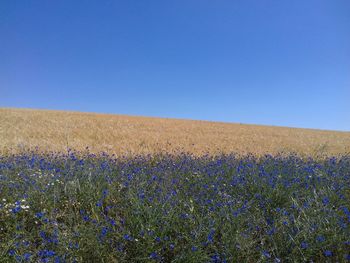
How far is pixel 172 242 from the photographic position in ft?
8.57

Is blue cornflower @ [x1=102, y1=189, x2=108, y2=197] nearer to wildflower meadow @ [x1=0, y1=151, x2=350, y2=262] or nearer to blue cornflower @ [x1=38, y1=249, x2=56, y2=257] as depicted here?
wildflower meadow @ [x1=0, y1=151, x2=350, y2=262]

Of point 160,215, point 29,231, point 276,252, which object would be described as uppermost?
point 160,215

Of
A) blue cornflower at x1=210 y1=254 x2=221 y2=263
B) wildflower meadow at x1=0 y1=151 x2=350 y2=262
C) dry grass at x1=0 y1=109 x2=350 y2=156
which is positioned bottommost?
blue cornflower at x1=210 y1=254 x2=221 y2=263

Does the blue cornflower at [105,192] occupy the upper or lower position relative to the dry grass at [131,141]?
lower

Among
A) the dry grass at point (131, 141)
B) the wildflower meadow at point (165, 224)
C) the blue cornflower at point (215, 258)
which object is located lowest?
the blue cornflower at point (215, 258)

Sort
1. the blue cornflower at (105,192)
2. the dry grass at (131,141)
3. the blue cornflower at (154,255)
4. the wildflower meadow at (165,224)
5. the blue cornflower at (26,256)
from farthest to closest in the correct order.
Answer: the dry grass at (131,141), the blue cornflower at (105,192), the wildflower meadow at (165,224), the blue cornflower at (154,255), the blue cornflower at (26,256)

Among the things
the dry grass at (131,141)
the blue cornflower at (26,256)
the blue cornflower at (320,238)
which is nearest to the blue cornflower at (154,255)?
the blue cornflower at (26,256)

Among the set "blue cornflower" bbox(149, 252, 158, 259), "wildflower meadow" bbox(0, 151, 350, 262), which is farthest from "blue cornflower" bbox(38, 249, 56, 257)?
"blue cornflower" bbox(149, 252, 158, 259)

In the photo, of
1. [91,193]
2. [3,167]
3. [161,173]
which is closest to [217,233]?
[91,193]

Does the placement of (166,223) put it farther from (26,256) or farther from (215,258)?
(26,256)

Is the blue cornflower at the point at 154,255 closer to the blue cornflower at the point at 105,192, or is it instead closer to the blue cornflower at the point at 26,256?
the blue cornflower at the point at 26,256

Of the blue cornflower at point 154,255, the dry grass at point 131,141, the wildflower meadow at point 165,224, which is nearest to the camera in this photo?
the blue cornflower at point 154,255

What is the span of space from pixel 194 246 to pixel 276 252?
90cm

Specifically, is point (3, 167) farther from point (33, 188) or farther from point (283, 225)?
point (283, 225)
